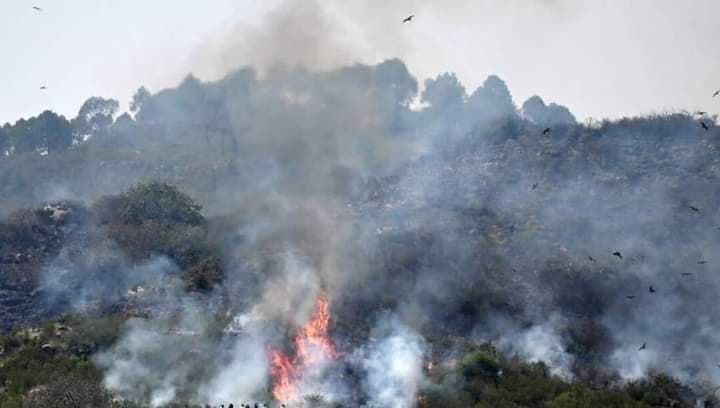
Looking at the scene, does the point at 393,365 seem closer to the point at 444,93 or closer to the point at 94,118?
the point at 444,93

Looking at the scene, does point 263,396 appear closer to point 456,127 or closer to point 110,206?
point 110,206

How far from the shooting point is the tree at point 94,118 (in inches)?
3637

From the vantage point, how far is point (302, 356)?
30.4m

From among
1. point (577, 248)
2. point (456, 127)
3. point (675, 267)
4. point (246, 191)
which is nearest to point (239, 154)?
point (246, 191)

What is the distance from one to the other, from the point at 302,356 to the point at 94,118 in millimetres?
72619

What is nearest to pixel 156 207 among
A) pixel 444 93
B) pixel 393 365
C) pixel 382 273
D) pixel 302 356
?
pixel 382 273

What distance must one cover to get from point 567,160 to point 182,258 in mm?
25607

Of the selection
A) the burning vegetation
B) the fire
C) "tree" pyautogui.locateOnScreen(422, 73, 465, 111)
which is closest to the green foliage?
the burning vegetation

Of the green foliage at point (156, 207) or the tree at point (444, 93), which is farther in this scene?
the tree at point (444, 93)

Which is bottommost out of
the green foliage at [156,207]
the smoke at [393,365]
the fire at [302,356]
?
the smoke at [393,365]

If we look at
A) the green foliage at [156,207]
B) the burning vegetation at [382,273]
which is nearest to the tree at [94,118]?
the burning vegetation at [382,273]

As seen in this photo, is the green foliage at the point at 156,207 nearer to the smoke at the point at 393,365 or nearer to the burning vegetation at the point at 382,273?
the burning vegetation at the point at 382,273

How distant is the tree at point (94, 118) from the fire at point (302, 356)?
66.2 m

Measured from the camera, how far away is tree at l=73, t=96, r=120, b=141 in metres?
92.4
